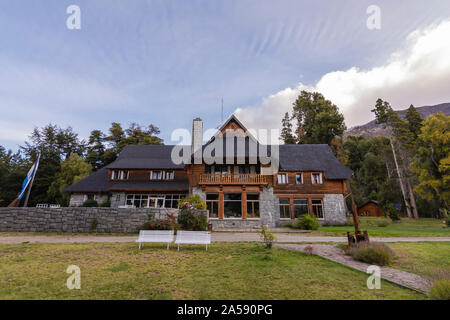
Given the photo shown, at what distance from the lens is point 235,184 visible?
67.7ft

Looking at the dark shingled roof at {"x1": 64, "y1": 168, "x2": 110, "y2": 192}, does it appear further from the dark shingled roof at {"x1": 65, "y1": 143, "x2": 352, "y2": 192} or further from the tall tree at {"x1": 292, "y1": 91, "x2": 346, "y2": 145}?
the tall tree at {"x1": 292, "y1": 91, "x2": 346, "y2": 145}

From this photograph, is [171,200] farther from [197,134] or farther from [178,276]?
[178,276]

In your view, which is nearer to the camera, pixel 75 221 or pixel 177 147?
pixel 75 221

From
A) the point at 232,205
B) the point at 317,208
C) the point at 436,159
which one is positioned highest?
the point at 436,159

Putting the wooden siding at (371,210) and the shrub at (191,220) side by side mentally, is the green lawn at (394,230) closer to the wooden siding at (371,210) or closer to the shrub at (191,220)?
the shrub at (191,220)

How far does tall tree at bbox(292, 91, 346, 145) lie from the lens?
37656 mm

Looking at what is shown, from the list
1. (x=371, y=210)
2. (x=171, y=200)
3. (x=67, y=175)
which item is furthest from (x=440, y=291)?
(x=371, y=210)

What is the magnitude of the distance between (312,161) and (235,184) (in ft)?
35.0

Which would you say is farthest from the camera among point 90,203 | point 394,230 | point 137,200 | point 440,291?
point 137,200

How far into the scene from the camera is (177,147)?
3052 centimetres

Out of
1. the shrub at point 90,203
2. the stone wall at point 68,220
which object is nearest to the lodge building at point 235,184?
the shrub at point 90,203
